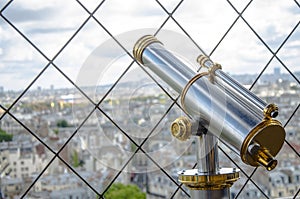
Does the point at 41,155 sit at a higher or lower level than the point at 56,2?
lower

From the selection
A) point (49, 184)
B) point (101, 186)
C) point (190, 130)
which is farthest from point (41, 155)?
point (190, 130)

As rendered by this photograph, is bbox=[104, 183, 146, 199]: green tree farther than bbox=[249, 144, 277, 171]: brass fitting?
Yes

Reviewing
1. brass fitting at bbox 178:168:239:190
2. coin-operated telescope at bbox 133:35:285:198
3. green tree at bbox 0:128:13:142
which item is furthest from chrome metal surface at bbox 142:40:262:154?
green tree at bbox 0:128:13:142

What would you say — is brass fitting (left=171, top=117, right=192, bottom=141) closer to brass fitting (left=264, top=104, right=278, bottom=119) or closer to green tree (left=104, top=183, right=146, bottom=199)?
brass fitting (left=264, top=104, right=278, bottom=119)

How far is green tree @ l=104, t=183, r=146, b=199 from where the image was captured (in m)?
1.57

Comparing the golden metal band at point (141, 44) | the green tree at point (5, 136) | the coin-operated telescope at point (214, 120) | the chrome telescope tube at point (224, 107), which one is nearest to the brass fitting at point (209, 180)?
the coin-operated telescope at point (214, 120)

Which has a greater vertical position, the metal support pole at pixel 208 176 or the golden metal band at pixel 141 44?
the golden metal band at pixel 141 44

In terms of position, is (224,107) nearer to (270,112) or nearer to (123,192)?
(270,112)

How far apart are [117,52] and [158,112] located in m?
0.19

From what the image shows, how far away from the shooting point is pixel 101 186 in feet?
5.11

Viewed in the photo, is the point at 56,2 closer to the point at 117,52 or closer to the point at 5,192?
the point at 117,52

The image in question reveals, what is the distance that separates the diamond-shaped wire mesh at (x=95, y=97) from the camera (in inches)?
50.8

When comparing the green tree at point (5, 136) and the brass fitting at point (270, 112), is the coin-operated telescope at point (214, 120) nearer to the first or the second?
the brass fitting at point (270, 112)

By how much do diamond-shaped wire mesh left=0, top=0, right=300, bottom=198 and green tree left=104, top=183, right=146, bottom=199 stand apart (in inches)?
0.9
